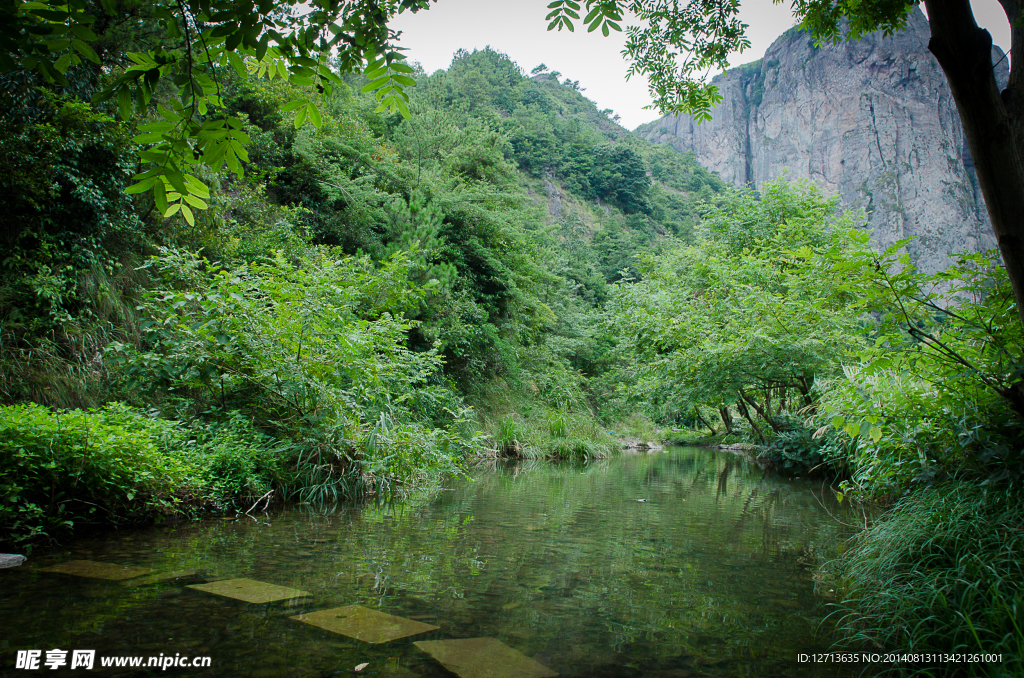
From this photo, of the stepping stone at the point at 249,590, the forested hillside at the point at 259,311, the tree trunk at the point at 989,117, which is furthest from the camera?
the forested hillside at the point at 259,311

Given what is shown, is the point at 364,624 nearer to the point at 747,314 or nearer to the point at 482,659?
the point at 482,659

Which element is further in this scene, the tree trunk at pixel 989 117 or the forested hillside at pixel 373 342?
the forested hillside at pixel 373 342

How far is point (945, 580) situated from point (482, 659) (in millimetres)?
2163

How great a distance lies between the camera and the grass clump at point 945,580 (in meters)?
2.05

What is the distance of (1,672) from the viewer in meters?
1.77

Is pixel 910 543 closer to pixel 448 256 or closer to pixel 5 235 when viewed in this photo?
pixel 5 235

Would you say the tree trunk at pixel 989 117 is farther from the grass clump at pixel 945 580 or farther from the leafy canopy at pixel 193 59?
the leafy canopy at pixel 193 59

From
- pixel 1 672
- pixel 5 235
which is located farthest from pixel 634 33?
pixel 5 235

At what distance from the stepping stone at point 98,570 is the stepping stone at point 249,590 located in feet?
1.44

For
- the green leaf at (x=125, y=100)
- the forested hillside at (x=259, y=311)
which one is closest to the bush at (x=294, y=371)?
the forested hillside at (x=259, y=311)

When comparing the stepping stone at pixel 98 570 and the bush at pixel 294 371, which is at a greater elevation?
the bush at pixel 294 371

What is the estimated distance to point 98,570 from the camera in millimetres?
2895

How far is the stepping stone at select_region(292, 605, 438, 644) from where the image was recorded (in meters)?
2.24

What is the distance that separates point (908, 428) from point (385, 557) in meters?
3.68
